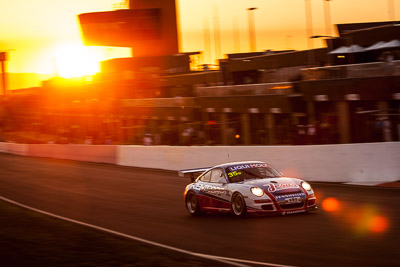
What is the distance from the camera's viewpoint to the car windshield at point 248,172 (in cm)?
1299

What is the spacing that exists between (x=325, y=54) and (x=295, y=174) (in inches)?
1039

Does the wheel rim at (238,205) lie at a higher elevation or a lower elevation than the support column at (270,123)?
lower

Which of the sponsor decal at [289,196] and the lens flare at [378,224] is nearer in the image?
the lens flare at [378,224]

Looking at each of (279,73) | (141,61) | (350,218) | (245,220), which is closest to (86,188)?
(245,220)

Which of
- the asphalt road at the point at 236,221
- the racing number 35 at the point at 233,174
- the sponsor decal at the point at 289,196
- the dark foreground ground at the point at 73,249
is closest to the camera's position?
the dark foreground ground at the point at 73,249

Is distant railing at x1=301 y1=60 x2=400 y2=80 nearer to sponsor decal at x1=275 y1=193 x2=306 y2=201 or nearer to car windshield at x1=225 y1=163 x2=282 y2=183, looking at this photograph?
car windshield at x1=225 y1=163 x2=282 y2=183

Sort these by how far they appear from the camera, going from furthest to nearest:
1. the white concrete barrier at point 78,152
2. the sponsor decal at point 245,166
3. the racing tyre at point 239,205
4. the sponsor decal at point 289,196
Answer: the white concrete barrier at point 78,152 → the sponsor decal at point 245,166 → the racing tyre at point 239,205 → the sponsor decal at point 289,196

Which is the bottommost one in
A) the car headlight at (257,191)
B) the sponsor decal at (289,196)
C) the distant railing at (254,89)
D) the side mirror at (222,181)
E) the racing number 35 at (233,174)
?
the sponsor decal at (289,196)

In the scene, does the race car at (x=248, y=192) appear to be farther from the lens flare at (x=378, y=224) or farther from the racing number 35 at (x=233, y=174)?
the lens flare at (x=378, y=224)

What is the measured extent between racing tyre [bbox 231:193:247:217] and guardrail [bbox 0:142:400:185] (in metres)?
4.90

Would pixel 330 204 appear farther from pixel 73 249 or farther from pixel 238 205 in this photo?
pixel 73 249

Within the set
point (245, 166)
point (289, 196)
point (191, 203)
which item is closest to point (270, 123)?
point (191, 203)

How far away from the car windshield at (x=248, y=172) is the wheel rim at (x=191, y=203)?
52.0 inches

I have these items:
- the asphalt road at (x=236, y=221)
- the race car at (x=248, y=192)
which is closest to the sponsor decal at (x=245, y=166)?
the race car at (x=248, y=192)
